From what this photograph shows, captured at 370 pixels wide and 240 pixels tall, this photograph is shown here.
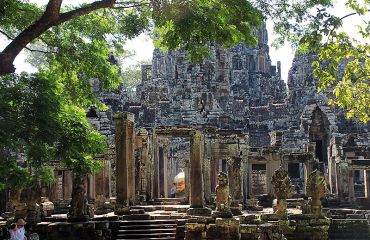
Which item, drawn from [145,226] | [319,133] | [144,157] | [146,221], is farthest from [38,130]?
[319,133]

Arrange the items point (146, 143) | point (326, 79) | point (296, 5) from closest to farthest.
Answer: point (326, 79), point (296, 5), point (146, 143)

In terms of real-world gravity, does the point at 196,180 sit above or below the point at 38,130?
below

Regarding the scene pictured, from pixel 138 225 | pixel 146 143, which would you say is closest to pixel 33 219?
pixel 138 225

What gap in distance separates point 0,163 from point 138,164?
11.9 meters

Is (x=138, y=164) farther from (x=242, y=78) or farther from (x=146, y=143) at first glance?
(x=242, y=78)

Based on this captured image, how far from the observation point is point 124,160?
17.0m

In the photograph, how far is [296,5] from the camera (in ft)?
42.3

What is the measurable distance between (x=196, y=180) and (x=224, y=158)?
25.0 ft

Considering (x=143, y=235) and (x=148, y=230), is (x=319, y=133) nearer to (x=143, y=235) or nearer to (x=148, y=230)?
(x=148, y=230)

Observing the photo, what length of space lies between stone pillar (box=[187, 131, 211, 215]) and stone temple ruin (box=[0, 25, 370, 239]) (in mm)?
33

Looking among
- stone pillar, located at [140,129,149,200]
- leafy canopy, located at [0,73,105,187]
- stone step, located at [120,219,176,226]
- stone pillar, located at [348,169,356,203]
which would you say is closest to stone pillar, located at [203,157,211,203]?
stone pillar, located at [140,129,149,200]

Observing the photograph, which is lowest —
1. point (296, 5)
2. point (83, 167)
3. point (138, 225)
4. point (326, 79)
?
point (138, 225)

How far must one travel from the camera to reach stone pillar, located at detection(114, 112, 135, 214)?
1673 cm

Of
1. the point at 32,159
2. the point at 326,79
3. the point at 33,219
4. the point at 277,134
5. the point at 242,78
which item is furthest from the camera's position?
the point at 242,78
